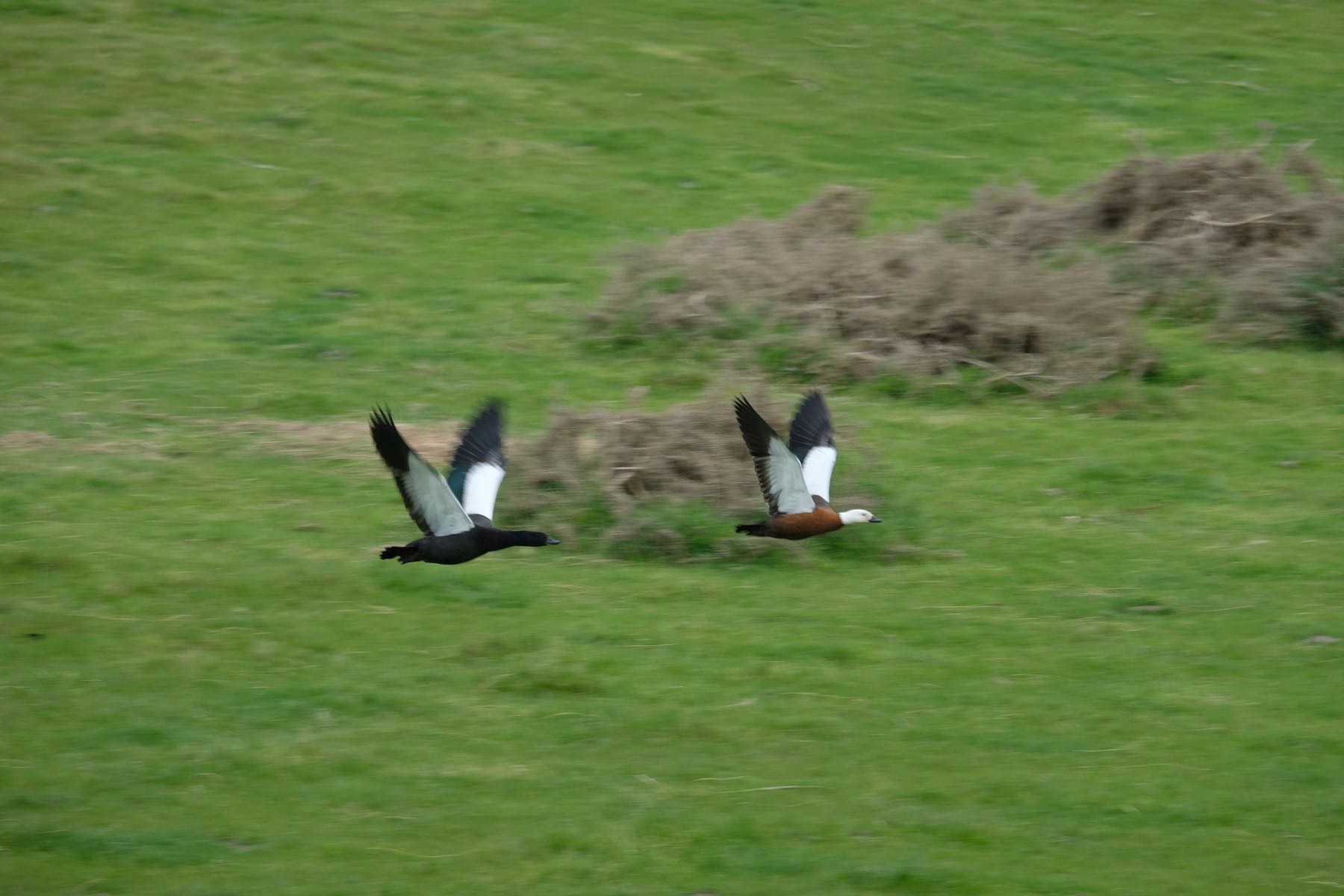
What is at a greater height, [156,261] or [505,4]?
[505,4]

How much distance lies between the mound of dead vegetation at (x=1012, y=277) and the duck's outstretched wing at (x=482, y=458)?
5594 millimetres

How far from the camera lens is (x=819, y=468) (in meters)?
11.4

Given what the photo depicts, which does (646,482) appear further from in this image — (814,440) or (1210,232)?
(1210,232)

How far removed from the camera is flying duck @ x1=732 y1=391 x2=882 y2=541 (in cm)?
1059

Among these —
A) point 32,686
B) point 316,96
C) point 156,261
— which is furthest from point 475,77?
point 32,686

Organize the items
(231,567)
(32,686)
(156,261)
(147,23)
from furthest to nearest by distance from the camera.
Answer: (147,23) < (156,261) < (231,567) < (32,686)

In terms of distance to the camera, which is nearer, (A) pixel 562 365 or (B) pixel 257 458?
(B) pixel 257 458

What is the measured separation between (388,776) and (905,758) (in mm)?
2616

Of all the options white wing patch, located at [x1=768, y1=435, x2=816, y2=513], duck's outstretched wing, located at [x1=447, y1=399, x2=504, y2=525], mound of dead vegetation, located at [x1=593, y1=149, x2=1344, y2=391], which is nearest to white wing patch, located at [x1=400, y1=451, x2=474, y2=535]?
duck's outstretched wing, located at [x1=447, y1=399, x2=504, y2=525]

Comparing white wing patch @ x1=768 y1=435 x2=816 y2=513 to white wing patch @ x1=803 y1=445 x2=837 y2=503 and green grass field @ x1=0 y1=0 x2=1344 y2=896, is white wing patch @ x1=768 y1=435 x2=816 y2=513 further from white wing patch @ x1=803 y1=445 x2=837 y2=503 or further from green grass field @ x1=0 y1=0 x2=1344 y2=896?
green grass field @ x1=0 y1=0 x2=1344 y2=896

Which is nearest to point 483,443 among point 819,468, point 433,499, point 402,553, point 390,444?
point 433,499

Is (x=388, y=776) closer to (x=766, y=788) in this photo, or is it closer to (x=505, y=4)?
(x=766, y=788)

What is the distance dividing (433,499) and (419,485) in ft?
0.43

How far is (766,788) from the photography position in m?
8.52
